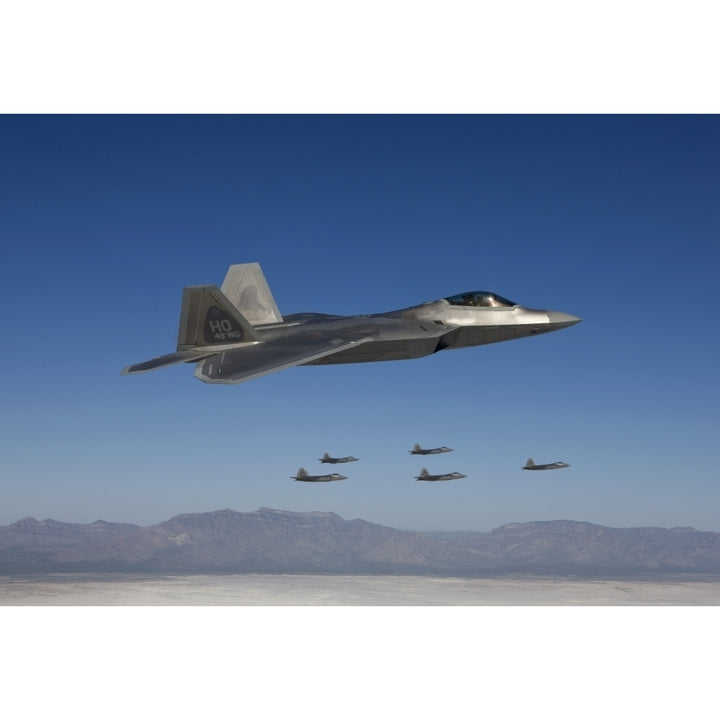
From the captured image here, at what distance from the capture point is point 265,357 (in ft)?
52.3

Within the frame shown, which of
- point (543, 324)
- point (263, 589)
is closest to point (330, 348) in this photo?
point (543, 324)

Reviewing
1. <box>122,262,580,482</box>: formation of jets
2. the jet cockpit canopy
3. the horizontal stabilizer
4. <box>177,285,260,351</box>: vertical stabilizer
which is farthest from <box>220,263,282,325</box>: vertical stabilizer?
the jet cockpit canopy

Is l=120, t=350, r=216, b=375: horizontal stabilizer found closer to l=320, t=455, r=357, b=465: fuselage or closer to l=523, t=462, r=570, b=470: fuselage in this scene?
l=320, t=455, r=357, b=465: fuselage

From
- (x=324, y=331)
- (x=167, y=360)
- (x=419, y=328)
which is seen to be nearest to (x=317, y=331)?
(x=324, y=331)

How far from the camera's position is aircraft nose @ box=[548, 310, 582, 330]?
18719mm

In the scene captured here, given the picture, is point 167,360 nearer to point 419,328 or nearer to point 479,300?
point 419,328

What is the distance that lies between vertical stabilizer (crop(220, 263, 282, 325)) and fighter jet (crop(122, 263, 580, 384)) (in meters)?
0.04

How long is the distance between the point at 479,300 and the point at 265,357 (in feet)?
19.9

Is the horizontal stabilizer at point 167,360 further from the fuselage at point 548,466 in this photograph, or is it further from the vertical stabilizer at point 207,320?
the fuselage at point 548,466

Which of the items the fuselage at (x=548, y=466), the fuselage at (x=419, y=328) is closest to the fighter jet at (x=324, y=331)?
the fuselage at (x=419, y=328)

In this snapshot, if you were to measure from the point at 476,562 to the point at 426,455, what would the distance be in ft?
606

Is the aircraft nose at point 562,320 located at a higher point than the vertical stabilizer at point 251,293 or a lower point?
lower

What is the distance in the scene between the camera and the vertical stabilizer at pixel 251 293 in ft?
63.8

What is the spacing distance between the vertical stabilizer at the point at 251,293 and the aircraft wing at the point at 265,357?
2.07 m
